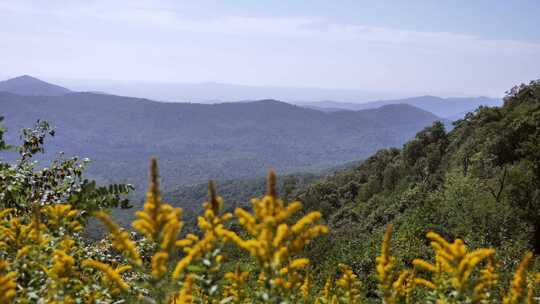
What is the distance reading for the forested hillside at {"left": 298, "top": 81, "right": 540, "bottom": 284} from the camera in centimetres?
3416

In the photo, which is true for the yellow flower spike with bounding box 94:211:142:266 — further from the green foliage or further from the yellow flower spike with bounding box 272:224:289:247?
the green foliage

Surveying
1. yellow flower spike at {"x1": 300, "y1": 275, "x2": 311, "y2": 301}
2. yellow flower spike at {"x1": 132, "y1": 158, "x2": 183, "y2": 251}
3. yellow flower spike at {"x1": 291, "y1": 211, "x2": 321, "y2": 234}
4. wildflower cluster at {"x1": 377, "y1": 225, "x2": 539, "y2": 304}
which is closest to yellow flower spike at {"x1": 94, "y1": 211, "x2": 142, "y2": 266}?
yellow flower spike at {"x1": 132, "y1": 158, "x2": 183, "y2": 251}

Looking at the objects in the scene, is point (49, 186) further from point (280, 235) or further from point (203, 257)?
point (280, 235)

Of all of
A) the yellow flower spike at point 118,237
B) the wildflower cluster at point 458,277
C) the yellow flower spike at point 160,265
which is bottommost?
the wildflower cluster at point 458,277

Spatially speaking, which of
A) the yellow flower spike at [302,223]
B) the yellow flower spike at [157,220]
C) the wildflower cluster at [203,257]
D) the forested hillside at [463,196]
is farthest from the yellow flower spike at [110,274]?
the forested hillside at [463,196]

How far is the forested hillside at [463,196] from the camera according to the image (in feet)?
112

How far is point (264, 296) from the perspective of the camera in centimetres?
400

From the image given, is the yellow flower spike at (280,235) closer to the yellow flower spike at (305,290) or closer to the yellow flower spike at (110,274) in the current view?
the yellow flower spike at (110,274)

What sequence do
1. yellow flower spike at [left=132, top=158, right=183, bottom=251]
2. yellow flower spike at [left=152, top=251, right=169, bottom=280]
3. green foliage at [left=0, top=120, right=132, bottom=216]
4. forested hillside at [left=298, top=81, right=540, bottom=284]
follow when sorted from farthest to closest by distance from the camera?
forested hillside at [left=298, top=81, right=540, bottom=284] → green foliage at [left=0, top=120, right=132, bottom=216] → yellow flower spike at [left=132, top=158, right=183, bottom=251] → yellow flower spike at [left=152, top=251, right=169, bottom=280]

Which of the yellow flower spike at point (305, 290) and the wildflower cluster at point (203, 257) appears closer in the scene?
the wildflower cluster at point (203, 257)

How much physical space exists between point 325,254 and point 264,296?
43442 millimetres

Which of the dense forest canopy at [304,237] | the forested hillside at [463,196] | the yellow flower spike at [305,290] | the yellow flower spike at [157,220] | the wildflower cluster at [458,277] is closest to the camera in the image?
the yellow flower spike at [157,220]

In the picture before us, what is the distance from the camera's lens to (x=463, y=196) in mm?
37781

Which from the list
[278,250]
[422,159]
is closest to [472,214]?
[278,250]
